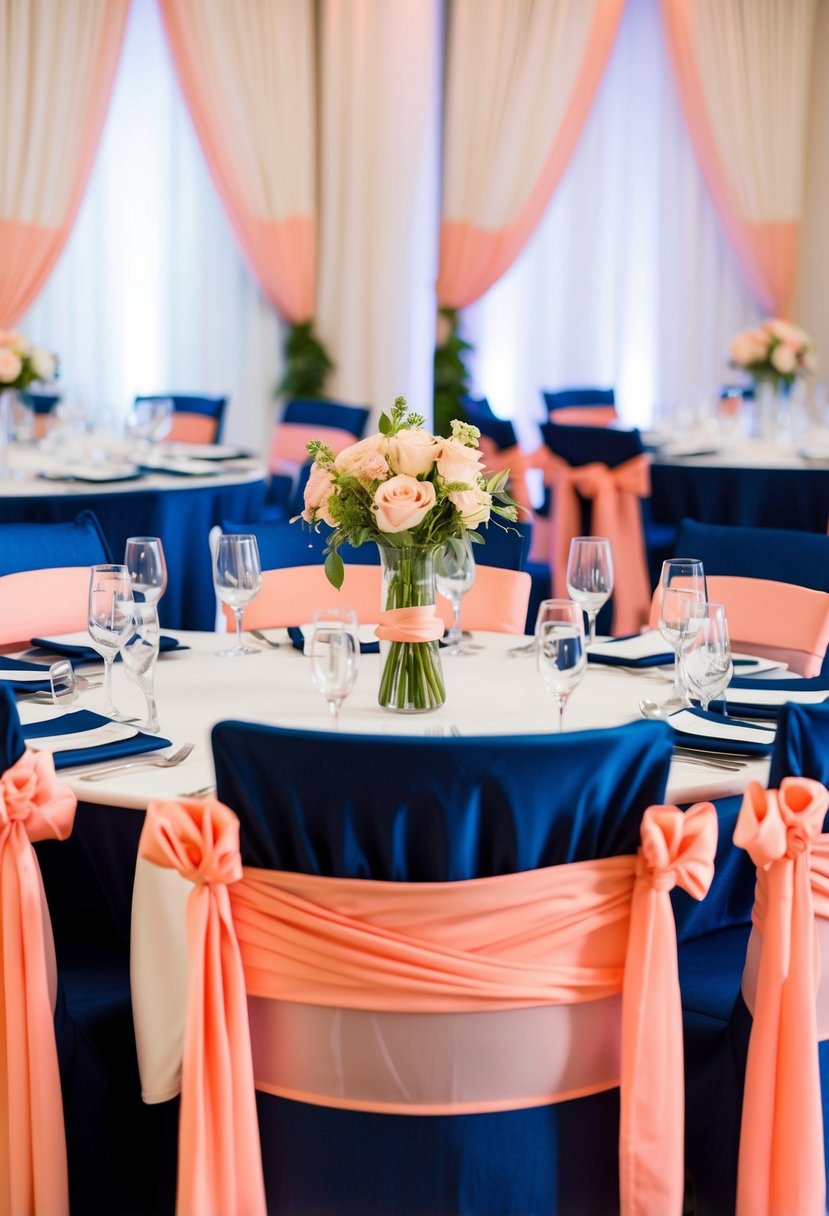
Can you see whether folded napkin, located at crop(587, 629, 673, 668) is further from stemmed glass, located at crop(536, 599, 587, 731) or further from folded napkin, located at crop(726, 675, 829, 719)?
stemmed glass, located at crop(536, 599, 587, 731)

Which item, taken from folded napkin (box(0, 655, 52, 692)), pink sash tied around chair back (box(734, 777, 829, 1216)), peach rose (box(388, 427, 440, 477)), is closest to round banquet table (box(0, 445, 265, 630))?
folded napkin (box(0, 655, 52, 692))

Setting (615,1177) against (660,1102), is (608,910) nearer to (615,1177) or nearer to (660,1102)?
(660,1102)

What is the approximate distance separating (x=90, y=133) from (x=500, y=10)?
2.48 m

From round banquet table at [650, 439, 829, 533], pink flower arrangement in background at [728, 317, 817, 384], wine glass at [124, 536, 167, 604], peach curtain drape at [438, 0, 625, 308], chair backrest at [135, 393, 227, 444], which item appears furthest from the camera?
peach curtain drape at [438, 0, 625, 308]

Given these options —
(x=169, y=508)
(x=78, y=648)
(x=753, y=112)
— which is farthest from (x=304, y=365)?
Result: (x=78, y=648)

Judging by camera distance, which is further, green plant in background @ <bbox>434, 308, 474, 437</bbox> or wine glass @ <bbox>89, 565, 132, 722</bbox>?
green plant in background @ <bbox>434, 308, 474, 437</bbox>

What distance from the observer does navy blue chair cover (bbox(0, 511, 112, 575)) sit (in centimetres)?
326

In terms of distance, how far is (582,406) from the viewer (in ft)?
26.0

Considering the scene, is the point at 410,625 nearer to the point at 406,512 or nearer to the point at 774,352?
the point at 406,512

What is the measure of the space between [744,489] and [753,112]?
13.6 ft

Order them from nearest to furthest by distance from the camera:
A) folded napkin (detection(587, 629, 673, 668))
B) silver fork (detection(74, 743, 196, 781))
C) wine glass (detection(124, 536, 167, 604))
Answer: silver fork (detection(74, 743, 196, 781))
wine glass (detection(124, 536, 167, 604))
folded napkin (detection(587, 629, 673, 668))

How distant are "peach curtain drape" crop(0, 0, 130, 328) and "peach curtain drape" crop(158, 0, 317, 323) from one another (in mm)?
451

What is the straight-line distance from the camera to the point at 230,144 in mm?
8031

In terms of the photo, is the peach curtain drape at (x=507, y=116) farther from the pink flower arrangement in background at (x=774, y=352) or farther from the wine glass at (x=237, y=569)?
the wine glass at (x=237, y=569)
